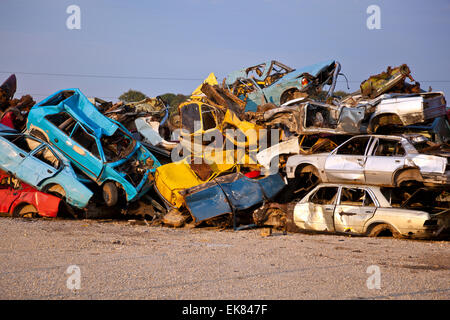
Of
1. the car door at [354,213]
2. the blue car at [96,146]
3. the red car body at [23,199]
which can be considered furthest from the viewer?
the blue car at [96,146]

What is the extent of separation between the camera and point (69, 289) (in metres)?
5.51

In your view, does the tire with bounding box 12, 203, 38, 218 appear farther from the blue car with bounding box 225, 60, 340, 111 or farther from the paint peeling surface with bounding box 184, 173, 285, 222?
the blue car with bounding box 225, 60, 340, 111

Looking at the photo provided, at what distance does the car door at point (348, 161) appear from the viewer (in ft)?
32.6

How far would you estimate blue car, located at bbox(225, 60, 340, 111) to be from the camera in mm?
16406

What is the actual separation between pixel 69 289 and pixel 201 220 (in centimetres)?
547

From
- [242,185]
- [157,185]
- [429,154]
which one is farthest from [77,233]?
[429,154]

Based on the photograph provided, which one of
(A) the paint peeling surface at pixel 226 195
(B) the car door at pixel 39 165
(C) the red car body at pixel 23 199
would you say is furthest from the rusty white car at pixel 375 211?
(B) the car door at pixel 39 165

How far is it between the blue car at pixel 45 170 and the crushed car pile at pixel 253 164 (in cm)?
3

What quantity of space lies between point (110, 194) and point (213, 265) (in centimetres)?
577

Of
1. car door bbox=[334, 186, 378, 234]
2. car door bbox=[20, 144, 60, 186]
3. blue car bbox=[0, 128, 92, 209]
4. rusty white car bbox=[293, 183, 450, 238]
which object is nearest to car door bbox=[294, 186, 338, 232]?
rusty white car bbox=[293, 183, 450, 238]

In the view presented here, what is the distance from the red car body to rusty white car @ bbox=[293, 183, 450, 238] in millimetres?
5969

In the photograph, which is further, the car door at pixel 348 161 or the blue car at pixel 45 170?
the blue car at pixel 45 170

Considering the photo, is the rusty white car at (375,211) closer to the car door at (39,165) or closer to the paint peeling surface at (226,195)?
the paint peeling surface at (226,195)
